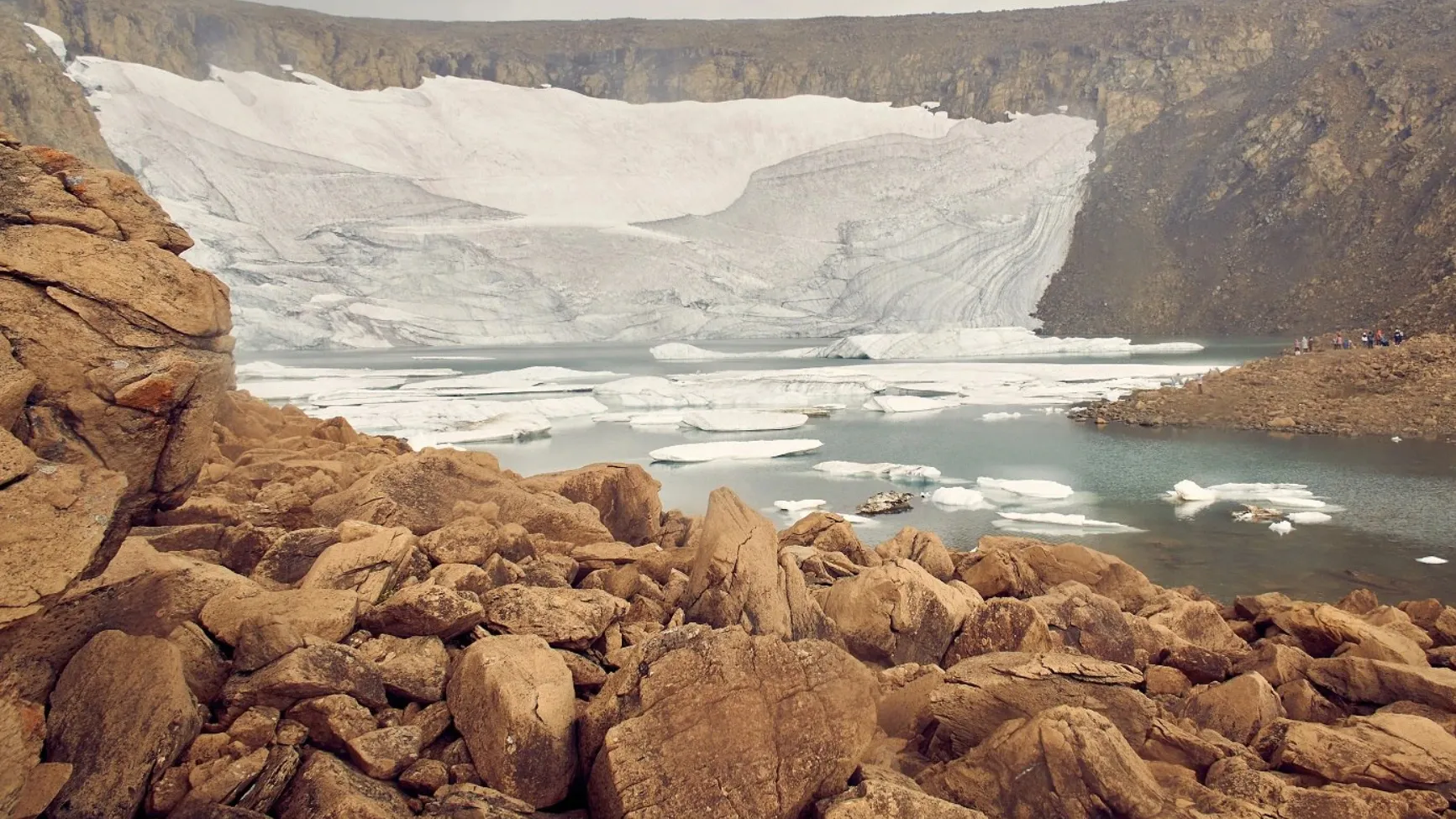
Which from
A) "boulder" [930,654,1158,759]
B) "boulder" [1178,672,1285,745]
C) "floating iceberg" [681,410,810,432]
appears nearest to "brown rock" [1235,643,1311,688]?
"boulder" [1178,672,1285,745]

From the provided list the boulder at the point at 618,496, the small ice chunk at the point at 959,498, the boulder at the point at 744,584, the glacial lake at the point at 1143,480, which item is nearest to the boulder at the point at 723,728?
the boulder at the point at 744,584

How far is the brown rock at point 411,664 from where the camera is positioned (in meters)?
2.77

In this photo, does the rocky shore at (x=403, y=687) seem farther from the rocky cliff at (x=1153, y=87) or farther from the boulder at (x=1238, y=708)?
the rocky cliff at (x=1153, y=87)

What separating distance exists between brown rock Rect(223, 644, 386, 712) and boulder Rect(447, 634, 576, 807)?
25 centimetres

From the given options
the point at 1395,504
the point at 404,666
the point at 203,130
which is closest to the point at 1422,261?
the point at 1395,504

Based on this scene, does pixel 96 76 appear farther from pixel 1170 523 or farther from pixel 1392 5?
pixel 1392 5

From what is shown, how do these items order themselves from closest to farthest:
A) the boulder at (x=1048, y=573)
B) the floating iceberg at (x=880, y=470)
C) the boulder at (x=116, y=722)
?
the boulder at (x=116, y=722)
the boulder at (x=1048, y=573)
the floating iceberg at (x=880, y=470)

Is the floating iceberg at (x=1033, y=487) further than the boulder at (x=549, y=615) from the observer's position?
Yes

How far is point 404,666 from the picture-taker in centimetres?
282

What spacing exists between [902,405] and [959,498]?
28.9ft

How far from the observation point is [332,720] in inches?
101

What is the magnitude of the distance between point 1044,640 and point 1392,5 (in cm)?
5986

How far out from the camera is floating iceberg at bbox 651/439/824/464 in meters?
14.7

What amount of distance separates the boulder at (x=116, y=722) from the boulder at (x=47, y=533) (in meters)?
0.34
